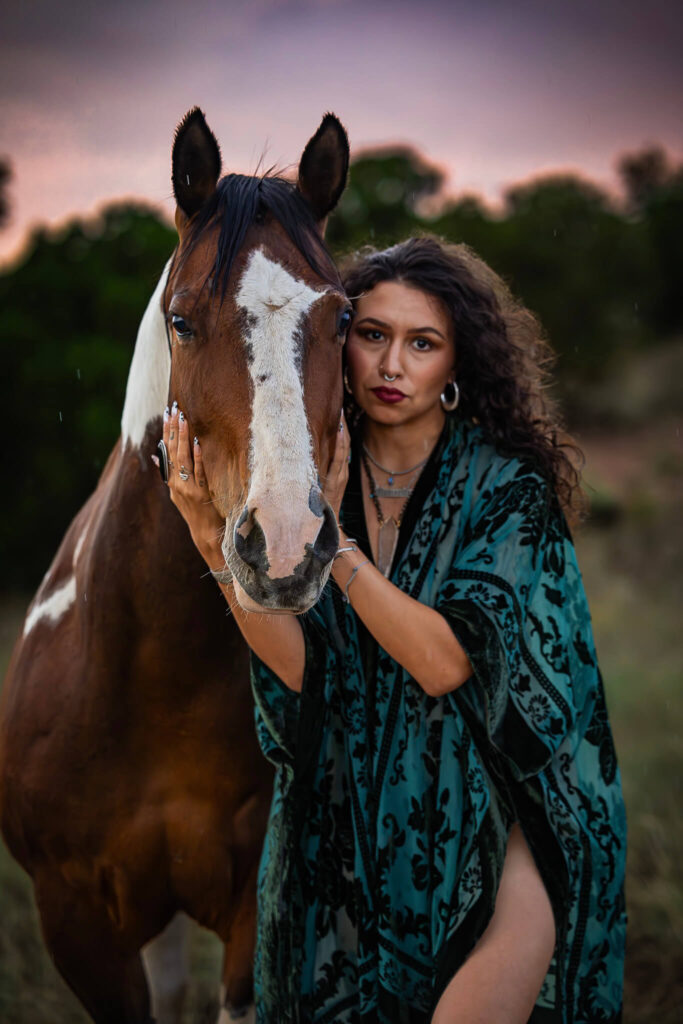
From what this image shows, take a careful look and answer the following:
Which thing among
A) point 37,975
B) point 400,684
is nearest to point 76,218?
point 37,975

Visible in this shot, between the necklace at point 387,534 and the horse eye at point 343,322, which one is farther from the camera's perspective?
the necklace at point 387,534

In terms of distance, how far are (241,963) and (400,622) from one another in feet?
3.73

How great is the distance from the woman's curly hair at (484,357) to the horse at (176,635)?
0.88ft

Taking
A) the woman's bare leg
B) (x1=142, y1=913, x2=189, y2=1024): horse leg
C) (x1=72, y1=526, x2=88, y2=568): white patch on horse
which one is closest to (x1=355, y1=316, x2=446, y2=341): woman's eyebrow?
(x1=72, y1=526, x2=88, y2=568): white patch on horse

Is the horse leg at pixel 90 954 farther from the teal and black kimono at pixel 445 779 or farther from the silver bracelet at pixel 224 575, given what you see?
the silver bracelet at pixel 224 575

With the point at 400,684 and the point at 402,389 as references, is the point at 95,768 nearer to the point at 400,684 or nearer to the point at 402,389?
the point at 400,684

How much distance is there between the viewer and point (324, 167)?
1.86 meters

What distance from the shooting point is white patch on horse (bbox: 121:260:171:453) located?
6.14 feet

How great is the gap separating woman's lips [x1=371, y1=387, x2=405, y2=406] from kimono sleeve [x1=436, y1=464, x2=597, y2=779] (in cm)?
34

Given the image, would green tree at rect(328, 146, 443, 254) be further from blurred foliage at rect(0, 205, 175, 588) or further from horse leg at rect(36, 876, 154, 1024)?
horse leg at rect(36, 876, 154, 1024)

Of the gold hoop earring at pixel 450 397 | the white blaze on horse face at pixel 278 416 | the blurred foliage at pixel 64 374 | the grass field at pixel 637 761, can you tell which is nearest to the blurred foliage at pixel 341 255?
the blurred foliage at pixel 64 374

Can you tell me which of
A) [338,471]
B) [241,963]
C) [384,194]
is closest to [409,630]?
[338,471]

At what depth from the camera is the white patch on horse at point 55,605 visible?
2240 mm

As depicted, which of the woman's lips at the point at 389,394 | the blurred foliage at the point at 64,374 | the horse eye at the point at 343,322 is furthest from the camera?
the blurred foliage at the point at 64,374
